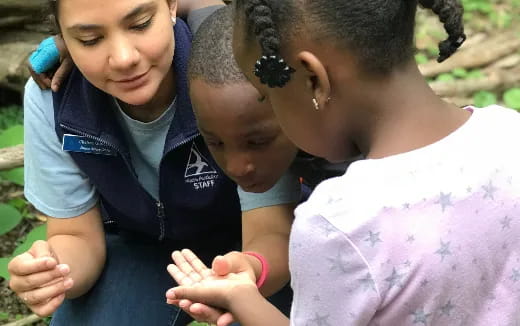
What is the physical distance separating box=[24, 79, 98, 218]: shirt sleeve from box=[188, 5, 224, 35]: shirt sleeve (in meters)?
0.35

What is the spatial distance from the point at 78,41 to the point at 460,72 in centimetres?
232

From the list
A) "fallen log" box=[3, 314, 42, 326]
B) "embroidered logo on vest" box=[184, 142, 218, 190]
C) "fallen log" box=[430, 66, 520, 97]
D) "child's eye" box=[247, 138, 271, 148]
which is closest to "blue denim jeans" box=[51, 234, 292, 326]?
"embroidered logo on vest" box=[184, 142, 218, 190]

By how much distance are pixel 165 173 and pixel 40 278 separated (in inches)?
14.4

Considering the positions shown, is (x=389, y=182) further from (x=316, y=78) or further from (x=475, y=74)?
(x=475, y=74)

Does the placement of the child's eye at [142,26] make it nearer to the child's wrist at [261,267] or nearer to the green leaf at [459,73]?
the child's wrist at [261,267]

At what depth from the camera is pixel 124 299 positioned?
183 cm

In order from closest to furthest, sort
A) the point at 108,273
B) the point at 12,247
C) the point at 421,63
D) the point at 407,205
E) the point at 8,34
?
1. the point at 407,205
2. the point at 108,273
3. the point at 12,247
4. the point at 8,34
5. the point at 421,63

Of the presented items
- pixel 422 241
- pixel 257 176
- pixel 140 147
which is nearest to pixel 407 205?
pixel 422 241

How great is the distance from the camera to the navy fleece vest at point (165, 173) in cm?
164

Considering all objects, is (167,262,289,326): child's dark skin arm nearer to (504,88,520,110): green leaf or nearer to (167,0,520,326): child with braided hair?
(167,0,520,326): child with braided hair

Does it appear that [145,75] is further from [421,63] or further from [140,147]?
[421,63]

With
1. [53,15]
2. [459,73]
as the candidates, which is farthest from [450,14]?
[459,73]

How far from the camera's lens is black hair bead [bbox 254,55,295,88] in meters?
1.10

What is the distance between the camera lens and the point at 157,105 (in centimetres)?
168
